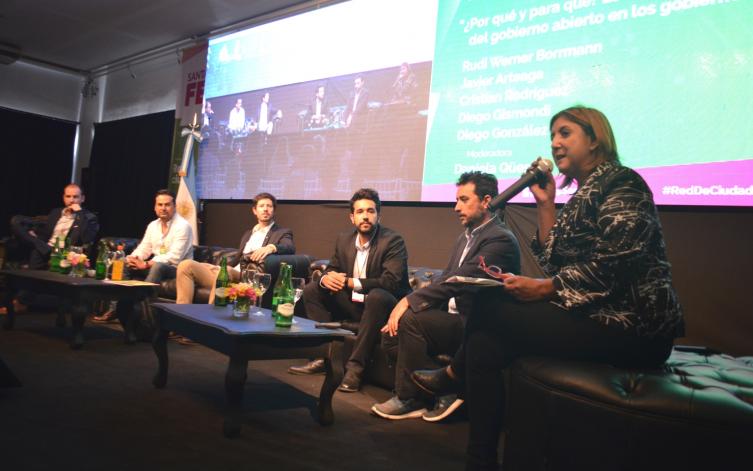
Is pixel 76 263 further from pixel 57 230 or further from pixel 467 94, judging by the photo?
pixel 467 94

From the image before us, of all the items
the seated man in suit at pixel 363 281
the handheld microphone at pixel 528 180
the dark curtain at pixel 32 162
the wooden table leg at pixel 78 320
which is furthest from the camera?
the dark curtain at pixel 32 162

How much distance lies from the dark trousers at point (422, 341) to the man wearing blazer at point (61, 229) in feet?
12.6

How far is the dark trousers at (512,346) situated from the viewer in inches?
68.0

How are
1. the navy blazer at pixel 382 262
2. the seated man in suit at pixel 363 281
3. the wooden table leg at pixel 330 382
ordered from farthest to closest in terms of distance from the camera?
1. the navy blazer at pixel 382 262
2. the seated man in suit at pixel 363 281
3. the wooden table leg at pixel 330 382

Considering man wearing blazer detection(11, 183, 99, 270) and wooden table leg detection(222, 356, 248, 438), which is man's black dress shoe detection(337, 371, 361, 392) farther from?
man wearing blazer detection(11, 183, 99, 270)

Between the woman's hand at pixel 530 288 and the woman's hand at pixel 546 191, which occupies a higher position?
the woman's hand at pixel 546 191

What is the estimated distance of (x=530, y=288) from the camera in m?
1.78

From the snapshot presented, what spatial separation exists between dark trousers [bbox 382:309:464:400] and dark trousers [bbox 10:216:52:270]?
420 centimetres

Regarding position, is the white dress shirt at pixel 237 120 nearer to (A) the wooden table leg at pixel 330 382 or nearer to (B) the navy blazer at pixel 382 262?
(B) the navy blazer at pixel 382 262

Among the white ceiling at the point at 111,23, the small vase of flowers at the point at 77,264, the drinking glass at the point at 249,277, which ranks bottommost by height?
the small vase of flowers at the point at 77,264

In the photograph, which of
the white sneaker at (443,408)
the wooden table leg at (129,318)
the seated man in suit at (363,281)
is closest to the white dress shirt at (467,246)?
the seated man in suit at (363,281)

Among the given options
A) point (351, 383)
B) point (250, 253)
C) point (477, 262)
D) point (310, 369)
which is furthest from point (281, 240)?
point (477, 262)

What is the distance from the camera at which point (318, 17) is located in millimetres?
5688

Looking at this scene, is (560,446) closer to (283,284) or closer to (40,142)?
(283,284)
